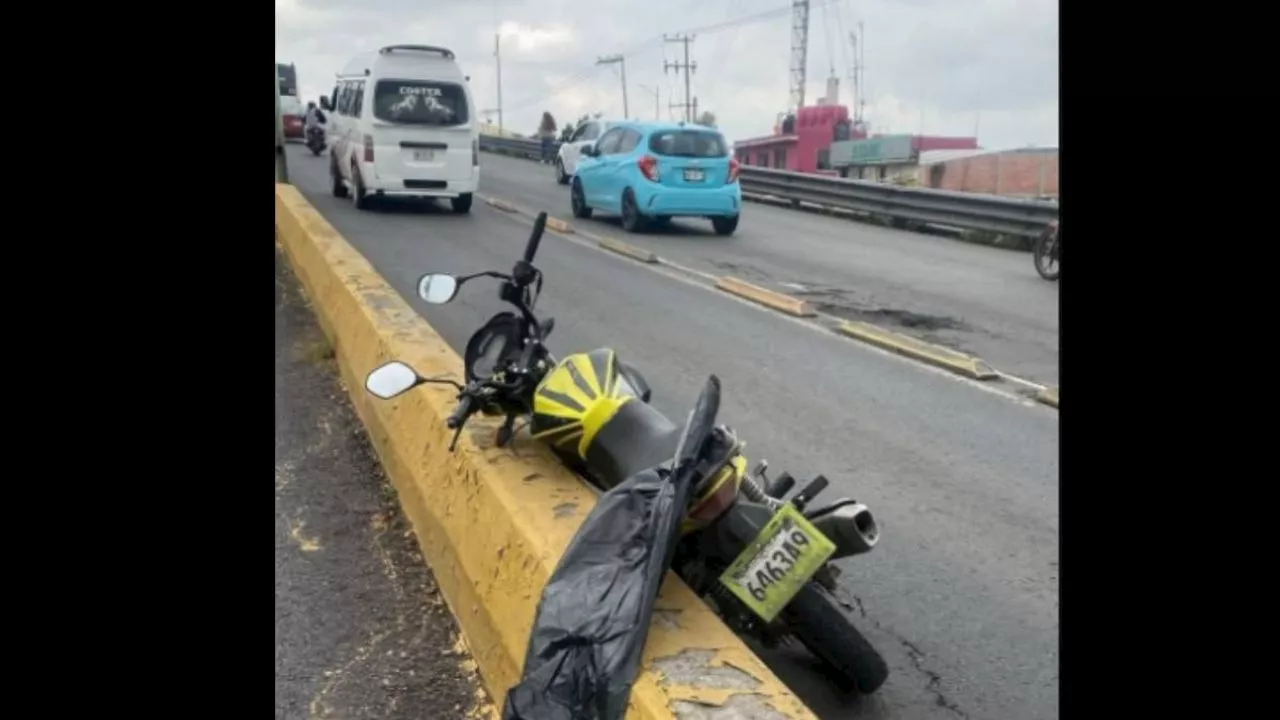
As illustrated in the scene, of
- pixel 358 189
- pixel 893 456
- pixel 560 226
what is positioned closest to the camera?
pixel 893 456

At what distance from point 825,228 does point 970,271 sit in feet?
17.2

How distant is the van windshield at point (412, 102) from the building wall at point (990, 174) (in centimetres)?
Answer: 1359

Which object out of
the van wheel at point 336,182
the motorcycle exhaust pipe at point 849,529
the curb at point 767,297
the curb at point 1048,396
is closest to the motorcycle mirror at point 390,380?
the motorcycle exhaust pipe at point 849,529

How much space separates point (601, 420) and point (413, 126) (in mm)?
15225

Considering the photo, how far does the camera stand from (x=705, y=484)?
3.36 m

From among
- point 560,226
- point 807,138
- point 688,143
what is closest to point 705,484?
point 688,143

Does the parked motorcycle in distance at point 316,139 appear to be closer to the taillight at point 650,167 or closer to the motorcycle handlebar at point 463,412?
the taillight at point 650,167

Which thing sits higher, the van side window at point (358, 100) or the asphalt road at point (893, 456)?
the van side window at point (358, 100)

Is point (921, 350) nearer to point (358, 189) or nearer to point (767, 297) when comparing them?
point (767, 297)

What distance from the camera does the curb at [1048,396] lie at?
7.79 meters

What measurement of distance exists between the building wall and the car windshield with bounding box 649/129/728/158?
10.3 meters

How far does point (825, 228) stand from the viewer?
1972 centimetres
